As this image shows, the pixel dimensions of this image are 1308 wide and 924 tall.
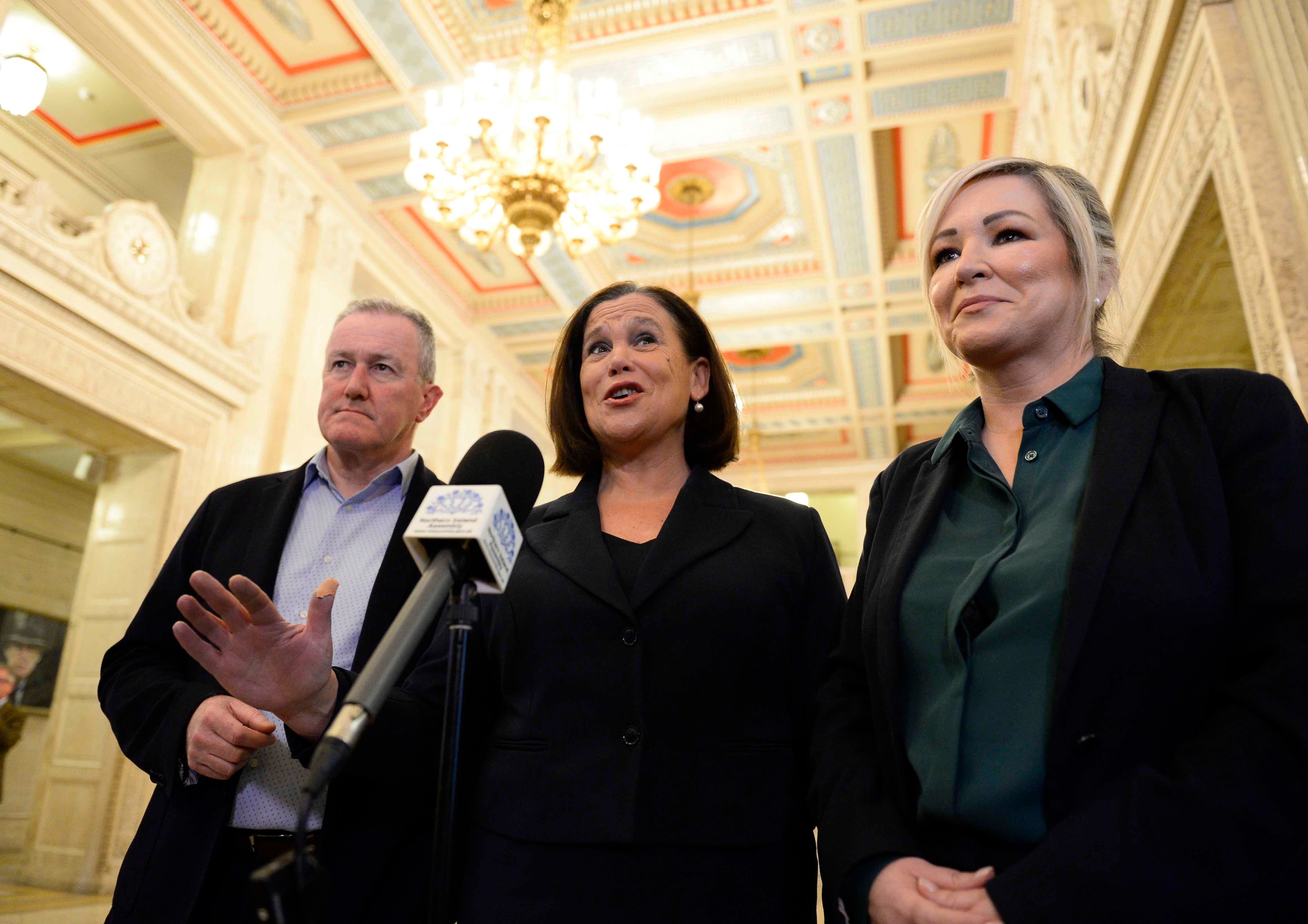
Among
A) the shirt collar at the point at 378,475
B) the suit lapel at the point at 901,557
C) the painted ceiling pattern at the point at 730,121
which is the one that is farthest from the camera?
the painted ceiling pattern at the point at 730,121

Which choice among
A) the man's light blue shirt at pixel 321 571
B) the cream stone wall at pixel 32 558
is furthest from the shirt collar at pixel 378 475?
the cream stone wall at pixel 32 558

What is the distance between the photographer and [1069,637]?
1.03m

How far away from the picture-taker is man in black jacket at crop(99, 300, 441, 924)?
151cm

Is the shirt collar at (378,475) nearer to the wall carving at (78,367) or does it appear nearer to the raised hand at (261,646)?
the raised hand at (261,646)

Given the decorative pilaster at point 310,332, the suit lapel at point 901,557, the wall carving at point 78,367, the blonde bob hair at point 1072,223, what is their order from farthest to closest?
the decorative pilaster at point 310,332, the wall carving at point 78,367, the blonde bob hair at point 1072,223, the suit lapel at point 901,557

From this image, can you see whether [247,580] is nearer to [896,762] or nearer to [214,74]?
[896,762]

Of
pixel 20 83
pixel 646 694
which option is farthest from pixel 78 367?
pixel 646 694

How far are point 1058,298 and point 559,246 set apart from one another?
7.66 m

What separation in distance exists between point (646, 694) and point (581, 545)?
1.00ft

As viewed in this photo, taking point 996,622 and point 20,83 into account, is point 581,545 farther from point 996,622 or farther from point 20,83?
point 20,83

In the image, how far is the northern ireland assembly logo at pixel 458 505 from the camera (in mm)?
918

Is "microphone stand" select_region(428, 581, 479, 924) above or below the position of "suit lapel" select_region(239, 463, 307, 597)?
below

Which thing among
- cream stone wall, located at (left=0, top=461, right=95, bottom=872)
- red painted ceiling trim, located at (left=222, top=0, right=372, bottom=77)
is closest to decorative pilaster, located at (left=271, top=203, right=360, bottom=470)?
red painted ceiling trim, located at (left=222, top=0, right=372, bottom=77)

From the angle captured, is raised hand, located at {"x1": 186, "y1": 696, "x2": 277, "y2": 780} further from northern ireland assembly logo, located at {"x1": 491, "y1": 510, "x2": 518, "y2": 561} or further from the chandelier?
the chandelier
